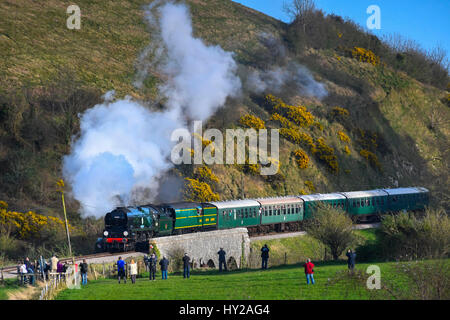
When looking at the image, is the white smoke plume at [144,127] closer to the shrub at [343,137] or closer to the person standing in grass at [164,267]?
the person standing in grass at [164,267]

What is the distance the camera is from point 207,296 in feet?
73.3

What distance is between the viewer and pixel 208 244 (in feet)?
129

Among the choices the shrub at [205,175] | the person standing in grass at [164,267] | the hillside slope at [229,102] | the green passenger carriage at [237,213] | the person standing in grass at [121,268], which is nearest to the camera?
the person standing in grass at [121,268]

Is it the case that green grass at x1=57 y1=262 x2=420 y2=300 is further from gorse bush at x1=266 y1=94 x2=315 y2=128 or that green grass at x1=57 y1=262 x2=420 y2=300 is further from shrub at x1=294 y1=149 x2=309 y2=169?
gorse bush at x1=266 y1=94 x2=315 y2=128

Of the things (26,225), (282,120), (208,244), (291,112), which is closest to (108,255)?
(208,244)

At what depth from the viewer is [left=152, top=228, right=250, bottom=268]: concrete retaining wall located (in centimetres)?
3609

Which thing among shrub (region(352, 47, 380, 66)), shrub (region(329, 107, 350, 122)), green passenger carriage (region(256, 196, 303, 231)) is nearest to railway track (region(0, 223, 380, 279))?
green passenger carriage (region(256, 196, 303, 231))

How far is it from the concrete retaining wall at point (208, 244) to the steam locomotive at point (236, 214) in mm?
1344

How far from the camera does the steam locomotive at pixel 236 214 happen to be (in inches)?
1374

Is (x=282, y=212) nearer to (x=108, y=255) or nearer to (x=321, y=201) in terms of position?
(x=321, y=201)

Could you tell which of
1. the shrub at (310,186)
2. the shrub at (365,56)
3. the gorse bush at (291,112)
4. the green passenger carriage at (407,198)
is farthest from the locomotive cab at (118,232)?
the shrub at (365,56)

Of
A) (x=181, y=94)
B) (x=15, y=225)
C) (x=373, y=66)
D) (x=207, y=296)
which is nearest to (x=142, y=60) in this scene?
(x=181, y=94)
